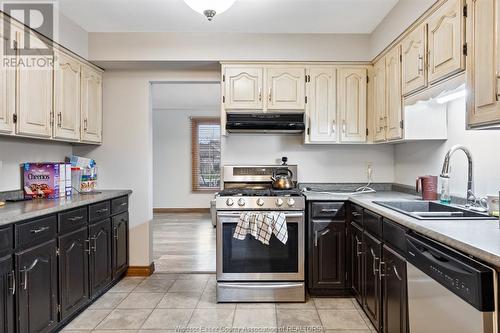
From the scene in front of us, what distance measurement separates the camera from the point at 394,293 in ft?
6.64

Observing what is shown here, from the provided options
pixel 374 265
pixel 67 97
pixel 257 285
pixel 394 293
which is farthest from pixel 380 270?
pixel 67 97

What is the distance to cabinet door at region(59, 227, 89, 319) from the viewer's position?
94.8 inches

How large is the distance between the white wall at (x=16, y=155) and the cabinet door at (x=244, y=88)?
1.75 meters

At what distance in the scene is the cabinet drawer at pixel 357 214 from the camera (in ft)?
8.78

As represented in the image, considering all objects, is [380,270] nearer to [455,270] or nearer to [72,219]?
[455,270]

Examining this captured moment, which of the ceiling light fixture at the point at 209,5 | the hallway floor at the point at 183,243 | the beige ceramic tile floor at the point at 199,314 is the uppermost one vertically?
the ceiling light fixture at the point at 209,5

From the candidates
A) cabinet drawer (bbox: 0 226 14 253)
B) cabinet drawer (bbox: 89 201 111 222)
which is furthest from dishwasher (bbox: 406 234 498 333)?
cabinet drawer (bbox: 89 201 111 222)

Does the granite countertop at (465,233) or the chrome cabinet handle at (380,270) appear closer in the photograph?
the granite countertop at (465,233)

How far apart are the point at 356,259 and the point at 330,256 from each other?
261 mm

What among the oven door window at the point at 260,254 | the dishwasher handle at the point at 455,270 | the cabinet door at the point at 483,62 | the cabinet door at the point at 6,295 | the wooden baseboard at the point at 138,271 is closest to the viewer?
the dishwasher handle at the point at 455,270

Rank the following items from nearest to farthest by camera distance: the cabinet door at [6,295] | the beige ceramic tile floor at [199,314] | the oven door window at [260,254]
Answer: the cabinet door at [6,295] → the beige ceramic tile floor at [199,314] → the oven door window at [260,254]

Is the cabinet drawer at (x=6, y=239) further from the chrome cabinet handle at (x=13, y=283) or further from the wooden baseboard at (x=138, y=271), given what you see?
the wooden baseboard at (x=138, y=271)

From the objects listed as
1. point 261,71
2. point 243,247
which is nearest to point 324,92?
point 261,71

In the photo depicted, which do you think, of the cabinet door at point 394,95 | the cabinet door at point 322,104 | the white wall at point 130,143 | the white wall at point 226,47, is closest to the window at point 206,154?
the white wall at point 130,143
